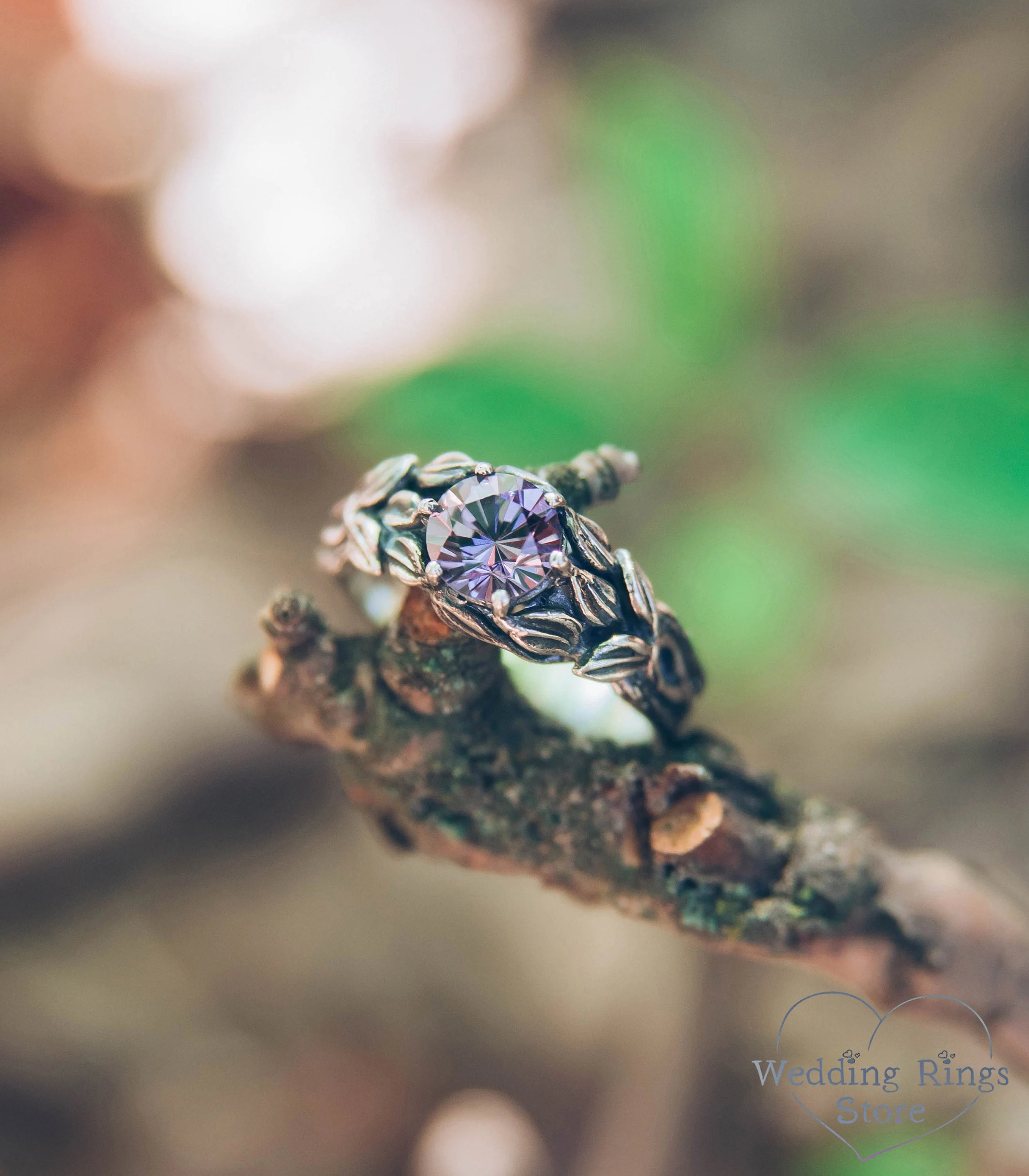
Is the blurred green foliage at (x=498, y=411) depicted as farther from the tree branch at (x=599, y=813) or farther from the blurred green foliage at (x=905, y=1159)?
the blurred green foliage at (x=905, y=1159)

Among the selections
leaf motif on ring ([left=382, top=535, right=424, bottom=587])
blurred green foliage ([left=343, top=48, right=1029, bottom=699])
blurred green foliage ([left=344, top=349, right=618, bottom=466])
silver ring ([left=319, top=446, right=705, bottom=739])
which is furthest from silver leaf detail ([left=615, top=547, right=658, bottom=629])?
blurred green foliage ([left=344, top=349, right=618, bottom=466])

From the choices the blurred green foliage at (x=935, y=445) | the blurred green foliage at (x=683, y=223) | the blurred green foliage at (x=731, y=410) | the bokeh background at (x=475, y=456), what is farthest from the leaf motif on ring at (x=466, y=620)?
the blurred green foliage at (x=683, y=223)

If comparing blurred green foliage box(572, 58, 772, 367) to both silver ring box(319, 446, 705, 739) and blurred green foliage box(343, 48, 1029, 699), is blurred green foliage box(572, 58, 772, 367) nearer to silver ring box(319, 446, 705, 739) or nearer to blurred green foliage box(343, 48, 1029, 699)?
blurred green foliage box(343, 48, 1029, 699)

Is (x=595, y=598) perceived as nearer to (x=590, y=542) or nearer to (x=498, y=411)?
(x=590, y=542)

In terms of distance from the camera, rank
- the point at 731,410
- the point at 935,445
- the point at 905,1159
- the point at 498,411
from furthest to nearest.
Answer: the point at 731,410, the point at 498,411, the point at 935,445, the point at 905,1159

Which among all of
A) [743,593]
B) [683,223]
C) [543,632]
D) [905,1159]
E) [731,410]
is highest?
[683,223]

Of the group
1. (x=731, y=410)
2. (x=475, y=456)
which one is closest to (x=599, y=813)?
(x=475, y=456)
